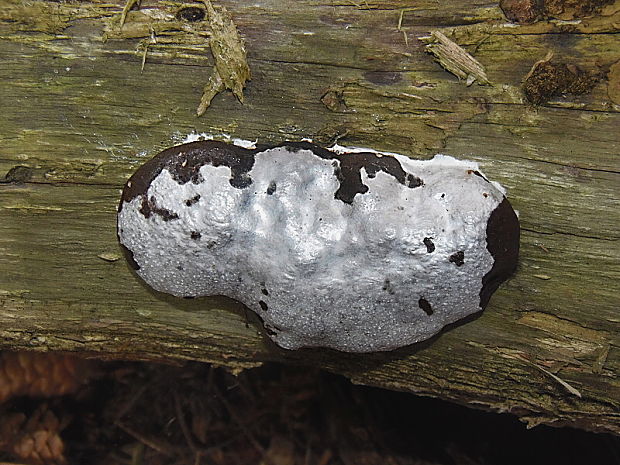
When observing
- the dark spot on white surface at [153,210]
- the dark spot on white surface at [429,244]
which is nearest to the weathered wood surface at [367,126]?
the dark spot on white surface at [153,210]

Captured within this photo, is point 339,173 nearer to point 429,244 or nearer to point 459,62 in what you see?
point 429,244

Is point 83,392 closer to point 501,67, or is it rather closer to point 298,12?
point 298,12

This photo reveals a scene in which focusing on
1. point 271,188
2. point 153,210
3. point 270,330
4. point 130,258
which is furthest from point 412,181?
point 130,258

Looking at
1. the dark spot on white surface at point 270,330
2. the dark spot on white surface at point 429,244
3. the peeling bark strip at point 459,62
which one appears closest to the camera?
the dark spot on white surface at point 429,244

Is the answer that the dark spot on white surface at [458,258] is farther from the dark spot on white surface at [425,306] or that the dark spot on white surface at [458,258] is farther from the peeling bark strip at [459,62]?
the peeling bark strip at [459,62]

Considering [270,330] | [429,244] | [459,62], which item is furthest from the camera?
[270,330]

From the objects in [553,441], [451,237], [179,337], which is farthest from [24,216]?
[553,441]
